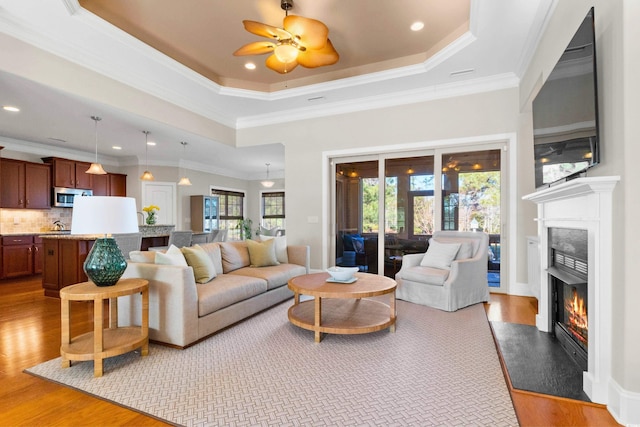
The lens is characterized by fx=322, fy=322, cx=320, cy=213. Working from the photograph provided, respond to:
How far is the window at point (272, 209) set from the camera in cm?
1079

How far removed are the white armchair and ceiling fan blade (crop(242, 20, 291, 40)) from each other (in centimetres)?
305

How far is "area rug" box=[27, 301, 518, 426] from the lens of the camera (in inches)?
71.4

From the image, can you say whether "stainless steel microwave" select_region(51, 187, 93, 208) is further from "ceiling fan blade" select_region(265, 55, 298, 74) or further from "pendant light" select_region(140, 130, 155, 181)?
"ceiling fan blade" select_region(265, 55, 298, 74)

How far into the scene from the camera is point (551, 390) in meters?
1.98

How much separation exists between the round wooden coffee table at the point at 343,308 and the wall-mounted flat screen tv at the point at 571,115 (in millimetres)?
1675

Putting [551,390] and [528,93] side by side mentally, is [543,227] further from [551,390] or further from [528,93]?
[528,93]

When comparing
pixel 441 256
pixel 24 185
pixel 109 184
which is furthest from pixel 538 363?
pixel 109 184

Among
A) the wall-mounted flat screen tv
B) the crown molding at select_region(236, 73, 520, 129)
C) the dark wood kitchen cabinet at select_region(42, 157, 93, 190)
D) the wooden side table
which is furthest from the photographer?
the dark wood kitchen cabinet at select_region(42, 157, 93, 190)

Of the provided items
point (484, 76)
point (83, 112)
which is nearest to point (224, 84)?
point (83, 112)

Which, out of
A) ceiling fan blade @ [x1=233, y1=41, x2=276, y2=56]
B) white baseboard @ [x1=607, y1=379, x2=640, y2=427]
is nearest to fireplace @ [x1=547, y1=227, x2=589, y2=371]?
white baseboard @ [x1=607, y1=379, x2=640, y2=427]

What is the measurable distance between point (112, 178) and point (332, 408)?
8.24 meters

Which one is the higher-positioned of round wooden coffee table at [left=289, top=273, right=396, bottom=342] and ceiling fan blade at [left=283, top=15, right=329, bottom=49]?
ceiling fan blade at [left=283, top=15, right=329, bottom=49]

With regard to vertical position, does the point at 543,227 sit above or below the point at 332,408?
above

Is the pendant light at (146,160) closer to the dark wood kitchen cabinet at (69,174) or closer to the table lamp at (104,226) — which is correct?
A: the dark wood kitchen cabinet at (69,174)
